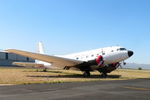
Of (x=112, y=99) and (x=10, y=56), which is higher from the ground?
(x=10, y=56)

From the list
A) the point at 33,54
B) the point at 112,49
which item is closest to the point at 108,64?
the point at 112,49

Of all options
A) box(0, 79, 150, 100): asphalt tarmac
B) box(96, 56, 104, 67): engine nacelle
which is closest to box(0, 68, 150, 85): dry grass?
box(96, 56, 104, 67): engine nacelle

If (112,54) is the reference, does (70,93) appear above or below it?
below

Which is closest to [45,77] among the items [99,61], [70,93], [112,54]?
[99,61]

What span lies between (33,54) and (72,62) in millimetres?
6165

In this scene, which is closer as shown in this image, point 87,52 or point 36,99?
point 36,99

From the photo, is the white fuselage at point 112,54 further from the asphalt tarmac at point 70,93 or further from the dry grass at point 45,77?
the asphalt tarmac at point 70,93

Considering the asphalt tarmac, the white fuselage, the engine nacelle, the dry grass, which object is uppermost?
the white fuselage

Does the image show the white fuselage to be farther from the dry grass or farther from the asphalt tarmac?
the asphalt tarmac

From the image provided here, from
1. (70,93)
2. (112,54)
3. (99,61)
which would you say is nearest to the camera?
(70,93)

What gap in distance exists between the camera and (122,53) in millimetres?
34094

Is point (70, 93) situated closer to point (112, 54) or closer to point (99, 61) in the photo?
point (99, 61)

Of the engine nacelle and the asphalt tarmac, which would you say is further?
the engine nacelle

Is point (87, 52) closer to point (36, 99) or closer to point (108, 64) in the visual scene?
point (108, 64)
